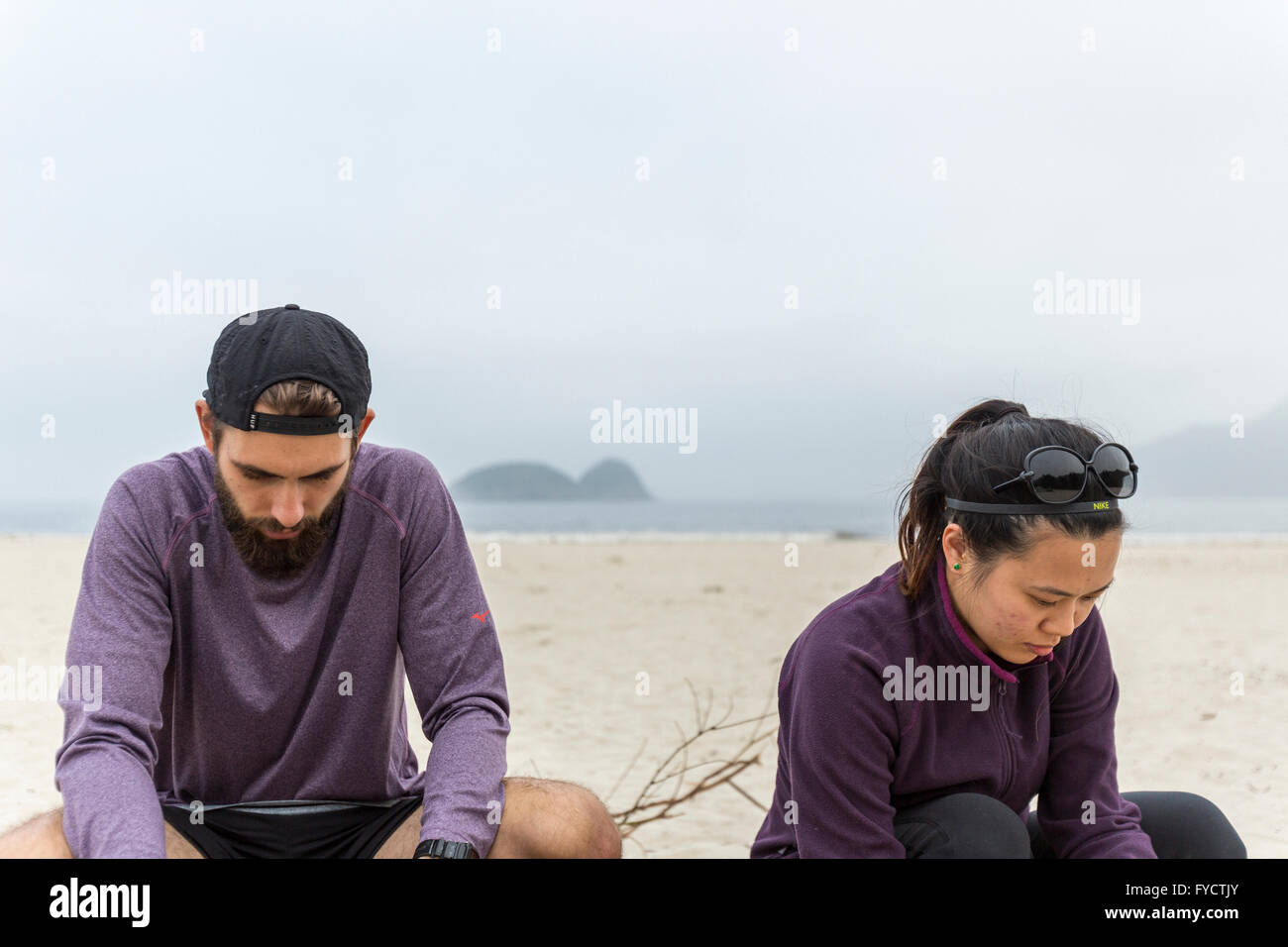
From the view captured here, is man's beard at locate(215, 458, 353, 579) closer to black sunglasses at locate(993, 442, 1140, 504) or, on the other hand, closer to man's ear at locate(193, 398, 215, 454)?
man's ear at locate(193, 398, 215, 454)

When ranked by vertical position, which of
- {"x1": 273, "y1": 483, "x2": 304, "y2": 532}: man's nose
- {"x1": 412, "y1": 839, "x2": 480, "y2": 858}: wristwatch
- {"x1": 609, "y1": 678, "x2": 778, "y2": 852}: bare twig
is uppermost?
{"x1": 273, "y1": 483, "x2": 304, "y2": 532}: man's nose

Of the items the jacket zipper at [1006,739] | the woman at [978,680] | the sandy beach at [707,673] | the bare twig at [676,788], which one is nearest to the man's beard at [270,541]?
the woman at [978,680]

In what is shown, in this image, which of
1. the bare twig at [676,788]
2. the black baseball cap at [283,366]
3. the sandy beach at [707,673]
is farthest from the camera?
the sandy beach at [707,673]

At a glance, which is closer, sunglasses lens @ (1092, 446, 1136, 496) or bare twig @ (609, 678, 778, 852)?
sunglasses lens @ (1092, 446, 1136, 496)

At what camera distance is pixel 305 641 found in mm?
2262

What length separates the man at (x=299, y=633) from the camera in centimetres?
214

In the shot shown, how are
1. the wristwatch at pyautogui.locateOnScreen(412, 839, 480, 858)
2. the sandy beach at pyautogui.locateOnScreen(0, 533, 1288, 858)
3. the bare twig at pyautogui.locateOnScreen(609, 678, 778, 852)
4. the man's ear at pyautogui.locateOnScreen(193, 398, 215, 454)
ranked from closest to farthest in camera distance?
the wristwatch at pyautogui.locateOnScreen(412, 839, 480, 858) → the man's ear at pyautogui.locateOnScreen(193, 398, 215, 454) → the bare twig at pyautogui.locateOnScreen(609, 678, 778, 852) → the sandy beach at pyautogui.locateOnScreen(0, 533, 1288, 858)

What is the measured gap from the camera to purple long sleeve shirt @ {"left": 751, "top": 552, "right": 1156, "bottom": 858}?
1911 mm

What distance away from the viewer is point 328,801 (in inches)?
90.7

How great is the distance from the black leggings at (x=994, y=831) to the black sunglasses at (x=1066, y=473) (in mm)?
579

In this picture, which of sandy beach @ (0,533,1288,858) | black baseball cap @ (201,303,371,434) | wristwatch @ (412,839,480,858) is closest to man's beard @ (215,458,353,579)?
black baseball cap @ (201,303,371,434)

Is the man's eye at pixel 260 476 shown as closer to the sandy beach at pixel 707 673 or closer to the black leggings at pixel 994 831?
the black leggings at pixel 994 831
